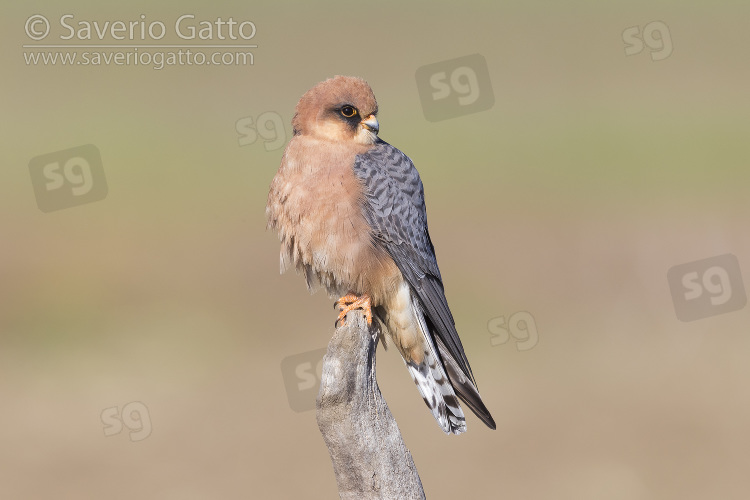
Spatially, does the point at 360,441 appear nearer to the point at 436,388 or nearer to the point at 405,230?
the point at 436,388

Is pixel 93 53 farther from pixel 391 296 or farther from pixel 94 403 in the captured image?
pixel 391 296

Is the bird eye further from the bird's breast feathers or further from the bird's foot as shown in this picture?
the bird's foot

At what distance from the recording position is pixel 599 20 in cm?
3038

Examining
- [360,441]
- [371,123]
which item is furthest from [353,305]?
[360,441]

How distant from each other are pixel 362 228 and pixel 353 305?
1.53 feet

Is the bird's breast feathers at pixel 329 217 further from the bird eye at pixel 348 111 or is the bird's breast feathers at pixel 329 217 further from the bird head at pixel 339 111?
the bird eye at pixel 348 111

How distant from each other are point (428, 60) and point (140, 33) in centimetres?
754

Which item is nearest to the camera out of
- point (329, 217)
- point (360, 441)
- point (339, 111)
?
point (360, 441)

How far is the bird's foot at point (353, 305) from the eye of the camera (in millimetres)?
5898

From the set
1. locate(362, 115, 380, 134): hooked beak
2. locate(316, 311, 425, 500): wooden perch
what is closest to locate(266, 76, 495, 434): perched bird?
locate(362, 115, 380, 134): hooked beak

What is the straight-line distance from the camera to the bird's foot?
5.90 metres

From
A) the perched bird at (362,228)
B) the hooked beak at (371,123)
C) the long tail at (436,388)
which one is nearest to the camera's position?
the long tail at (436,388)

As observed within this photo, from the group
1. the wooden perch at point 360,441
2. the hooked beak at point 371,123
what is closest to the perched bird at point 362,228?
the hooked beak at point 371,123

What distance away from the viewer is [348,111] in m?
5.98
